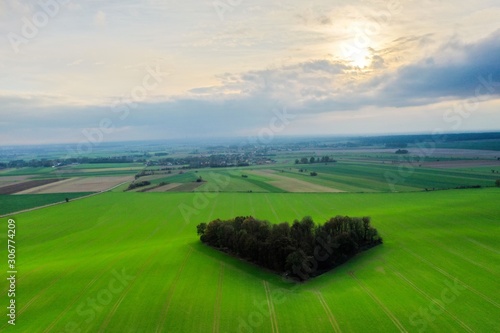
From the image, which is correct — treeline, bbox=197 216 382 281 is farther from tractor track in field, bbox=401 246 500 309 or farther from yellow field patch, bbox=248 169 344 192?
yellow field patch, bbox=248 169 344 192

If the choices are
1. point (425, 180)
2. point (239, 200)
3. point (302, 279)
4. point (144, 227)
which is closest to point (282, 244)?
point (302, 279)

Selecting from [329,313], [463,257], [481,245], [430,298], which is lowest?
[329,313]

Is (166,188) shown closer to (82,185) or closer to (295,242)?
(82,185)

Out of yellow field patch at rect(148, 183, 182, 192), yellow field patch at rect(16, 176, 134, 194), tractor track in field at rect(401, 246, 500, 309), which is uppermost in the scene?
tractor track in field at rect(401, 246, 500, 309)

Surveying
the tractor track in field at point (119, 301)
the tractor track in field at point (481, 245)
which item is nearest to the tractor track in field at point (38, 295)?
the tractor track in field at point (119, 301)

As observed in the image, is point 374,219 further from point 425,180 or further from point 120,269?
point 425,180

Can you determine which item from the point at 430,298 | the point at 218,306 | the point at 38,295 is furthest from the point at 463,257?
the point at 38,295

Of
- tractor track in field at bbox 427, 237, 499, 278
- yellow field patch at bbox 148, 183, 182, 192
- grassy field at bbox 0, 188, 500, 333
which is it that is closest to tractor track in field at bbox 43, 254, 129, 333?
grassy field at bbox 0, 188, 500, 333
